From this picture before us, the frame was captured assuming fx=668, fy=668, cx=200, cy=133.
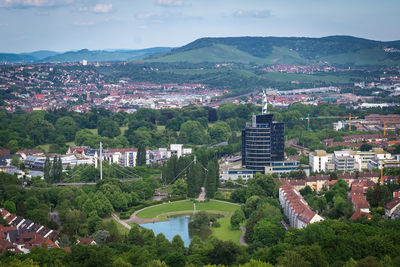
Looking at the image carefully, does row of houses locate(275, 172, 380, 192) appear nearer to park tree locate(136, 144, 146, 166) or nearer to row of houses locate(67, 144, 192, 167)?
park tree locate(136, 144, 146, 166)

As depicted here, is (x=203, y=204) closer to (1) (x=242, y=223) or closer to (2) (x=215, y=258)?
(1) (x=242, y=223)

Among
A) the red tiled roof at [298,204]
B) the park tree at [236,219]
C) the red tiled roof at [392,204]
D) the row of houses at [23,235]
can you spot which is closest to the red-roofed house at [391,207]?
the red tiled roof at [392,204]

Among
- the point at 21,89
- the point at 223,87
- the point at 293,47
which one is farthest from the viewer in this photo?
the point at 293,47

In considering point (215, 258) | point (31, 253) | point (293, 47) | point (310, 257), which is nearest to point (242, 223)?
point (215, 258)

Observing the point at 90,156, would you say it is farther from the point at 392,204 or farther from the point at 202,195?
the point at 392,204

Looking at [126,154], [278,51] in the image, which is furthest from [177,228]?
[278,51]

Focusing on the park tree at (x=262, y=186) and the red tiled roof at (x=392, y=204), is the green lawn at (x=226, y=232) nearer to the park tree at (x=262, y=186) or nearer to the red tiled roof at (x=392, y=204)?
the park tree at (x=262, y=186)
